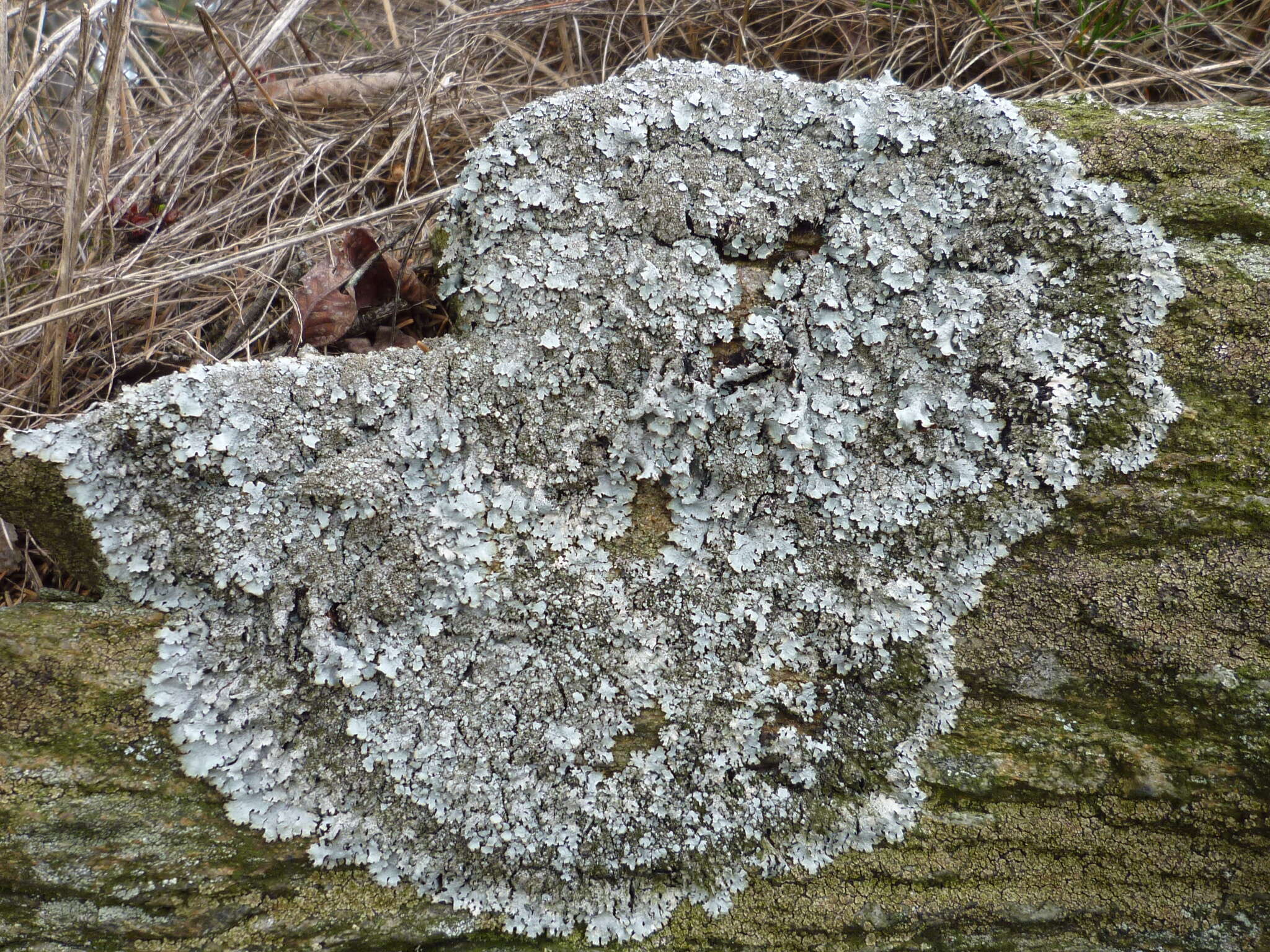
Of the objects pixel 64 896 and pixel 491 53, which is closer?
pixel 64 896

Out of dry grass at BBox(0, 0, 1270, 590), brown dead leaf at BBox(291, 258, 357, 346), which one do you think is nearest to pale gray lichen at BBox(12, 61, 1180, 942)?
brown dead leaf at BBox(291, 258, 357, 346)

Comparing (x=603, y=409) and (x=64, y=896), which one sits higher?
(x=603, y=409)

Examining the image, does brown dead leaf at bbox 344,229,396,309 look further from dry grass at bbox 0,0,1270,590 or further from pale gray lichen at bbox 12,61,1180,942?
pale gray lichen at bbox 12,61,1180,942

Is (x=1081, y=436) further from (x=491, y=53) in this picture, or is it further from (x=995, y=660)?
(x=491, y=53)

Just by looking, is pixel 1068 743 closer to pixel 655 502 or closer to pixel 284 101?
pixel 655 502

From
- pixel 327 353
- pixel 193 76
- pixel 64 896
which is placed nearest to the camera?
pixel 64 896

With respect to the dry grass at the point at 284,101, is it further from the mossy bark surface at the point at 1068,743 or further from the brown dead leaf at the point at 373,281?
the mossy bark surface at the point at 1068,743

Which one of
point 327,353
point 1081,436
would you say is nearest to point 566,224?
point 327,353
